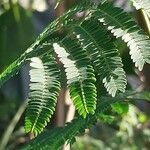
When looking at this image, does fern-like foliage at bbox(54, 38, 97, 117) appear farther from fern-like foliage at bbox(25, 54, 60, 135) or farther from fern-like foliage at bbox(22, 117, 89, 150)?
fern-like foliage at bbox(22, 117, 89, 150)

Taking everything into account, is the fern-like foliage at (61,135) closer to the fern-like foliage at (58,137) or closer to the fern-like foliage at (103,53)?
the fern-like foliage at (58,137)

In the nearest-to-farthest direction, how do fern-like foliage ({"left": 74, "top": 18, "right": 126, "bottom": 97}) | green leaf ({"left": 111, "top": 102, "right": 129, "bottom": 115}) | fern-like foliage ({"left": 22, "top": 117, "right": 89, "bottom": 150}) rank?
fern-like foliage ({"left": 74, "top": 18, "right": 126, "bottom": 97}), fern-like foliage ({"left": 22, "top": 117, "right": 89, "bottom": 150}), green leaf ({"left": 111, "top": 102, "right": 129, "bottom": 115})

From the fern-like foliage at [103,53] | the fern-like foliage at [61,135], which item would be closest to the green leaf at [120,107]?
the fern-like foliage at [61,135]

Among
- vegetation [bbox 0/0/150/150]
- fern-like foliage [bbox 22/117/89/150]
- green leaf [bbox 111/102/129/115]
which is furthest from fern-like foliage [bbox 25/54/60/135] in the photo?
green leaf [bbox 111/102/129/115]

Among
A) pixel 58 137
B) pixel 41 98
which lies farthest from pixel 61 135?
pixel 41 98

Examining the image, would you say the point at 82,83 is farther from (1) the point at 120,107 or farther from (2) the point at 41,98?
(1) the point at 120,107

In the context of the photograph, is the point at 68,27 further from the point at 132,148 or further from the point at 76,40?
the point at 132,148

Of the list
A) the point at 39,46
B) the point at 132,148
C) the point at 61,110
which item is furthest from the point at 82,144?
the point at 39,46
